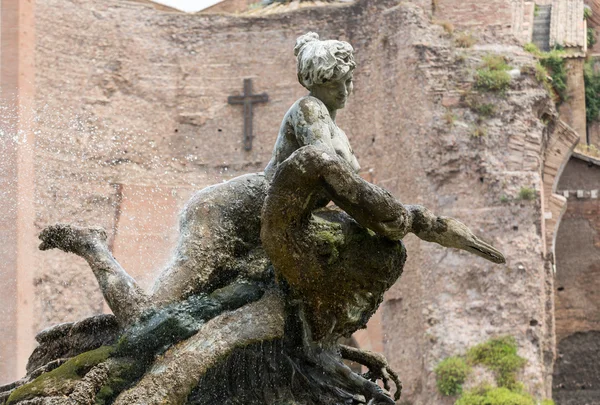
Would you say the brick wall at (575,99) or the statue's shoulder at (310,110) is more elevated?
the statue's shoulder at (310,110)

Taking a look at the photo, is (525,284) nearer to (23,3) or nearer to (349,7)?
(349,7)

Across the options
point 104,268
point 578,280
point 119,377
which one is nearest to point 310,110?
point 104,268

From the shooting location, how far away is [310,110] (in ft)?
18.4

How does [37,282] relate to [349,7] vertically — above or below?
below

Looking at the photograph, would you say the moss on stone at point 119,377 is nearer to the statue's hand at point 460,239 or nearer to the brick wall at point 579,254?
the statue's hand at point 460,239

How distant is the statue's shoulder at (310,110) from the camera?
5.57m

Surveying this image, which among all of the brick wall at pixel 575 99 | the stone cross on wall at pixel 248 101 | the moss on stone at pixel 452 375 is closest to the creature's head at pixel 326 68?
the moss on stone at pixel 452 375

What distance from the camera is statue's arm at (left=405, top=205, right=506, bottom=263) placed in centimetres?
546

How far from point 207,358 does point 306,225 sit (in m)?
0.70

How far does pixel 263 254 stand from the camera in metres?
5.57

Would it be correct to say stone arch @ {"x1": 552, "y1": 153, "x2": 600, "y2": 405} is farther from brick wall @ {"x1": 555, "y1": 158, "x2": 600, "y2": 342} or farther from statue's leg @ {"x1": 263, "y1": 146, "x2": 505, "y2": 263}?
statue's leg @ {"x1": 263, "y1": 146, "x2": 505, "y2": 263}

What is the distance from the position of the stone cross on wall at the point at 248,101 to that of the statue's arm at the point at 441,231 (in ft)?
47.2

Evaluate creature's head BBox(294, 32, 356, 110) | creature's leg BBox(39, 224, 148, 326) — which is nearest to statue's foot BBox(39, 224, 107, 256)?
creature's leg BBox(39, 224, 148, 326)

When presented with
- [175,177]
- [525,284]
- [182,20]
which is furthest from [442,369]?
[182,20]
